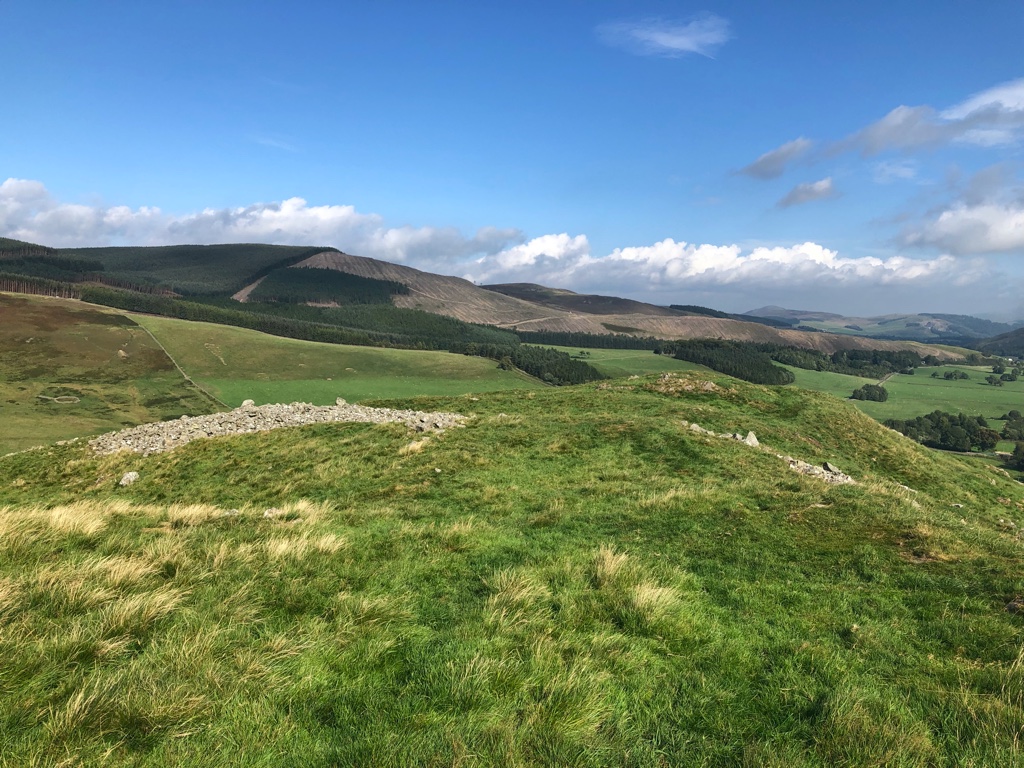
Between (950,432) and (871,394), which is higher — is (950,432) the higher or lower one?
the lower one

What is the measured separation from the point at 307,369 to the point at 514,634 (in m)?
134

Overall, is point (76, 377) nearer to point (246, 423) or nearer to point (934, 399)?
point (246, 423)

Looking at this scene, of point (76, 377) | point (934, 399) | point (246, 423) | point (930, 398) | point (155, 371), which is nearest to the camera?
point (246, 423)

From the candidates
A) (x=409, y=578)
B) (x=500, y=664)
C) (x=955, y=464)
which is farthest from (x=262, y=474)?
(x=955, y=464)

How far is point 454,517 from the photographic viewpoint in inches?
560

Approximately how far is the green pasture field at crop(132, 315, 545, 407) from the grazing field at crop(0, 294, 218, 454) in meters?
6.03

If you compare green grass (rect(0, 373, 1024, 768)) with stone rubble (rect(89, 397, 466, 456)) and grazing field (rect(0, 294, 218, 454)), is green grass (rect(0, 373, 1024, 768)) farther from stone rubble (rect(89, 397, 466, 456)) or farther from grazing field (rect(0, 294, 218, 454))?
grazing field (rect(0, 294, 218, 454))

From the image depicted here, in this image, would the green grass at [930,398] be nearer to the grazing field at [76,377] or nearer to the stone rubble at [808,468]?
the stone rubble at [808,468]

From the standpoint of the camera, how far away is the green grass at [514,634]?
15.4 feet

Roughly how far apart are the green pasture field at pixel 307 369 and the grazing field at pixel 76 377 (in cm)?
603

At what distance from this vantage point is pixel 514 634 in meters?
6.72

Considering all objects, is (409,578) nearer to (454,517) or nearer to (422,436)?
(454,517)

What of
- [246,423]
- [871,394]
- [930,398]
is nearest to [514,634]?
[246,423]

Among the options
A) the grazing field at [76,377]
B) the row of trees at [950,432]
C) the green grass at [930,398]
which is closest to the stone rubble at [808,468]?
the grazing field at [76,377]
